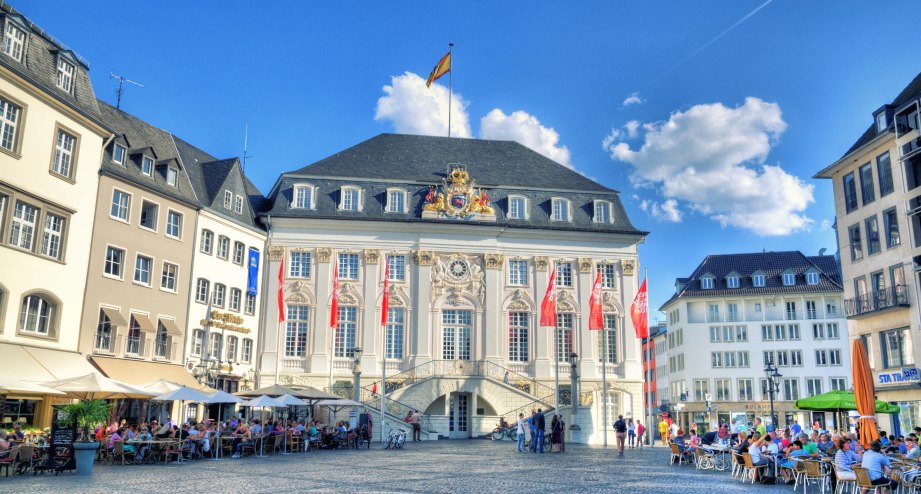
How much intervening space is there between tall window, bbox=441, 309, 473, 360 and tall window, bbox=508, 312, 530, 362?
253cm

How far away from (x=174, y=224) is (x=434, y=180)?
1652 cm

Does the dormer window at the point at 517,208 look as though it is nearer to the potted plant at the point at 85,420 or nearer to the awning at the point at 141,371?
the awning at the point at 141,371

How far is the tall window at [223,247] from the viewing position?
40625mm

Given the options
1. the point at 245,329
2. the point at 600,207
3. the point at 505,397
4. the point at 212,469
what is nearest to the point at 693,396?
the point at 600,207

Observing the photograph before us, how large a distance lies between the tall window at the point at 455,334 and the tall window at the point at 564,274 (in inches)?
239

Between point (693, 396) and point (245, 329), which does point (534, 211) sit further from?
point (693, 396)

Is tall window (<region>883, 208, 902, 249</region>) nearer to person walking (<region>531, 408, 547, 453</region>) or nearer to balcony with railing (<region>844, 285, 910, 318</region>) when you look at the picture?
balcony with railing (<region>844, 285, 910, 318</region>)

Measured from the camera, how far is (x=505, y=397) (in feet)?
139

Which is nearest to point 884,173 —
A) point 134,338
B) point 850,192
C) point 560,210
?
point 850,192

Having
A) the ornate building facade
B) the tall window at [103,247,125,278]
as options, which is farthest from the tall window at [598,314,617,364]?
the tall window at [103,247,125,278]

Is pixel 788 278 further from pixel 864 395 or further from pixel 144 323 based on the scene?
pixel 144 323

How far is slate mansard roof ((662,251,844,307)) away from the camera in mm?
69562

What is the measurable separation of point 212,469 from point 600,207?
32721 mm

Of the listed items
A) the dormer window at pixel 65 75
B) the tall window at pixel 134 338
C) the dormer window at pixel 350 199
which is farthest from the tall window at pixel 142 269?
the dormer window at pixel 350 199
